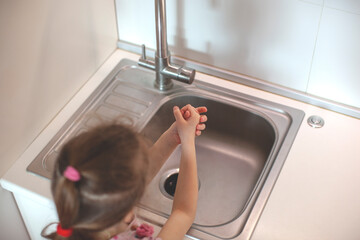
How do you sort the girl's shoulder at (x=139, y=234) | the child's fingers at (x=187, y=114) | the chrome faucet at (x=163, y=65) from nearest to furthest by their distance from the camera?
1. the girl's shoulder at (x=139, y=234)
2. the child's fingers at (x=187, y=114)
3. the chrome faucet at (x=163, y=65)

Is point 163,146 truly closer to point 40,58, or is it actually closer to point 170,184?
point 170,184

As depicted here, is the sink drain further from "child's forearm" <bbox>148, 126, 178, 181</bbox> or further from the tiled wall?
the tiled wall

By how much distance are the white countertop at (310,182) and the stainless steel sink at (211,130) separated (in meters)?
0.03

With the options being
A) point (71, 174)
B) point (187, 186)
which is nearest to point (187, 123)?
point (187, 186)

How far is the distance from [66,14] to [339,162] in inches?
30.5

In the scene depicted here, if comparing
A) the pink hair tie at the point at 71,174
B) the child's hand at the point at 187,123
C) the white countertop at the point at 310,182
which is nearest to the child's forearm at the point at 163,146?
the child's hand at the point at 187,123

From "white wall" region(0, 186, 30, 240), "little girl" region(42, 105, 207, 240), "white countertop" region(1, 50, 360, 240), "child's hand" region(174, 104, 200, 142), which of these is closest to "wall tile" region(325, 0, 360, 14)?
"white countertop" region(1, 50, 360, 240)

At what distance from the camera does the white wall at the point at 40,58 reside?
3.34ft

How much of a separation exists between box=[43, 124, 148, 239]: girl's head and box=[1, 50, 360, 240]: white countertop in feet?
0.97

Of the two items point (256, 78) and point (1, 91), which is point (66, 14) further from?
point (256, 78)

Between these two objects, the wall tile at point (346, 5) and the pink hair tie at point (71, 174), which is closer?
the pink hair tie at point (71, 174)

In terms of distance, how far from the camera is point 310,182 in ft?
3.60

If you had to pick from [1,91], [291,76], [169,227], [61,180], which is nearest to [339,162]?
[291,76]

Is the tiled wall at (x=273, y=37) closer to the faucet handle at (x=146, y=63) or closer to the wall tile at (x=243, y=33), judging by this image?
the wall tile at (x=243, y=33)
